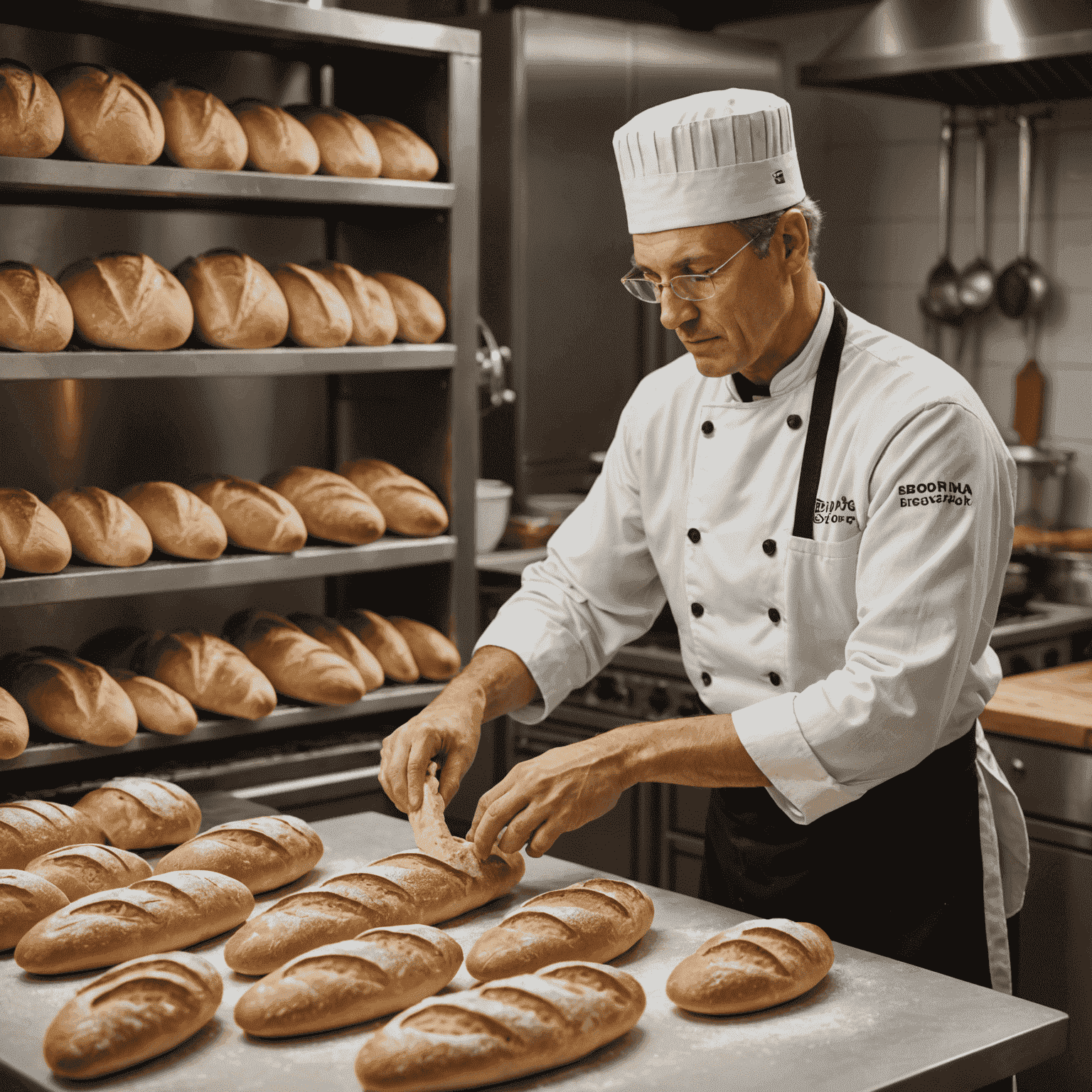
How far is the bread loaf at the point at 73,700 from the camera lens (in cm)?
243

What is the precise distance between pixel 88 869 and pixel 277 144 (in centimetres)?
146

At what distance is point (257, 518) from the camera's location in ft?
8.79

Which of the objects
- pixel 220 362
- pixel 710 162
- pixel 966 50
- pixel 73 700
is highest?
pixel 966 50

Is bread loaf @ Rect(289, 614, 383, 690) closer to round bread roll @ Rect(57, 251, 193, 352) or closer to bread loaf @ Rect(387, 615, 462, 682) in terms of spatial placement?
bread loaf @ Rect(387, 615, 462, 682)

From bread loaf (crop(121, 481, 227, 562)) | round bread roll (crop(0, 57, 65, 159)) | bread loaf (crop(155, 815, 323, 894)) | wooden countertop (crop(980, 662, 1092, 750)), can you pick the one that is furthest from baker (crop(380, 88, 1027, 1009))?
round bread roll (crop(0, 57, 65, 159))

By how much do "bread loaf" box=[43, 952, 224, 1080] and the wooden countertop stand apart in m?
1.72

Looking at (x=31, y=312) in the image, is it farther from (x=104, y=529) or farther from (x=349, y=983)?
(x=349, y=983)

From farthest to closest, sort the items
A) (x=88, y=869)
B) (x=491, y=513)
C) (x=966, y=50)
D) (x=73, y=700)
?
1. (x=491, y=513)
2. (x=966, y=50)
3. (x=73, y=700)
4. (x=88, y=869)

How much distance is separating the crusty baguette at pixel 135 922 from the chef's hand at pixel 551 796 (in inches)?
12.1

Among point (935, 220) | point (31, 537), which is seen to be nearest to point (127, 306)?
point (31, 537)

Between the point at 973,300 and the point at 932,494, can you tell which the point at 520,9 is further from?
the point at 932,494

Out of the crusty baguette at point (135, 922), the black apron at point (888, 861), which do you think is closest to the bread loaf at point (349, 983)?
the crusty baguette at point (135, 922)

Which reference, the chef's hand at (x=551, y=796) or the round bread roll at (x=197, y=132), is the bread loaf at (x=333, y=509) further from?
the chef's hand at (x=551, y=796)

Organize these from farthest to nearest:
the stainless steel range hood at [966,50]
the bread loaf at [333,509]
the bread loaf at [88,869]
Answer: the stainless steel range hood at [966,50], the bread loaf at [333,509], the bread loaf at [88,869]
